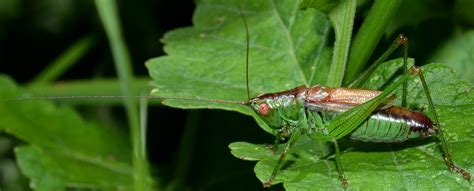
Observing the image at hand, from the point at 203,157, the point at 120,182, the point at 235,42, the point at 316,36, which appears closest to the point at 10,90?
the point at 120,182

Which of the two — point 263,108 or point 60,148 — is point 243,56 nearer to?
point 263,108

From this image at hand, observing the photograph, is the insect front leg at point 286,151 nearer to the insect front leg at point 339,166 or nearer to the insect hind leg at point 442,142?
the insect front leg at point 339,166

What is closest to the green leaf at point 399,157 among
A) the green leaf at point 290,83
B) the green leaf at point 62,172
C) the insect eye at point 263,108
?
the green leaf at point 290,83

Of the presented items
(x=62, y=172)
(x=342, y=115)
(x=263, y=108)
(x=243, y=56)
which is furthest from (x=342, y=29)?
(x=62, y=172)

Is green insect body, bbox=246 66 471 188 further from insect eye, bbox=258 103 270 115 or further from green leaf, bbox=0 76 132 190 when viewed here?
green leaf, bbox=0 76 132 190

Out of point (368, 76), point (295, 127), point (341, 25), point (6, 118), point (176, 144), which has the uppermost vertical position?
point (341, 25)

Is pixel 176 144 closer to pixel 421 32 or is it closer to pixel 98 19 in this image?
pixel 98 19

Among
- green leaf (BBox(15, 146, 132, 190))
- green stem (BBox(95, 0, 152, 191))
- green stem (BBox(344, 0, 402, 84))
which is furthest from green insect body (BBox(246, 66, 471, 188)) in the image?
green leaf (BBox(15, 146, 132, 190))
